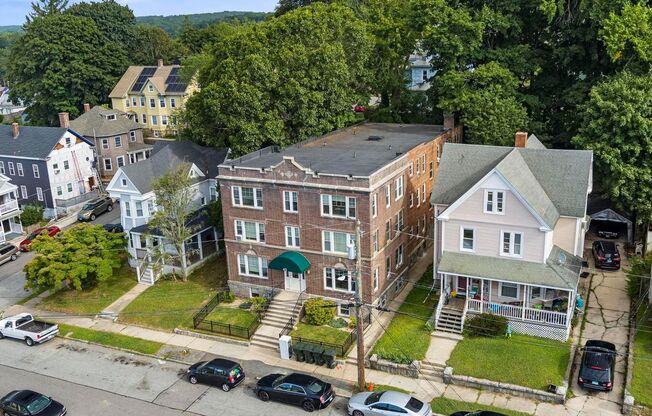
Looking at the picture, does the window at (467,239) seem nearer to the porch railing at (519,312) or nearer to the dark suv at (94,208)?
the porch railing at (519,312)

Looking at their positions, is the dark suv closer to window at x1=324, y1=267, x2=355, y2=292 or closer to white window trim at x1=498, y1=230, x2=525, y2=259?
window at x1=324, y1=267, x2=355, y2=292

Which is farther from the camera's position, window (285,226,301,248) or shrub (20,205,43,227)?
shrub (20,205,43,227)

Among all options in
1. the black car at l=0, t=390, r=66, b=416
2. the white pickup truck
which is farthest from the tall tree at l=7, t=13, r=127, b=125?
the black car at l=0, t=390, r=66, b=416

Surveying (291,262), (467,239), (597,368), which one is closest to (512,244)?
(467,239)

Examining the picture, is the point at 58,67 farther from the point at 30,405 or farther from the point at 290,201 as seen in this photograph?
the point at 30,405

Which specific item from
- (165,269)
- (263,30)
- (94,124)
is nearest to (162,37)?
(94,124)

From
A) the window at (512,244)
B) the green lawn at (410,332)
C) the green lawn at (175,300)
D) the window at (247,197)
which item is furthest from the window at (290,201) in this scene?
the window at (512,244)

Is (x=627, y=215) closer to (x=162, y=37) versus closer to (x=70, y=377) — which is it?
(x=70, y=377)
